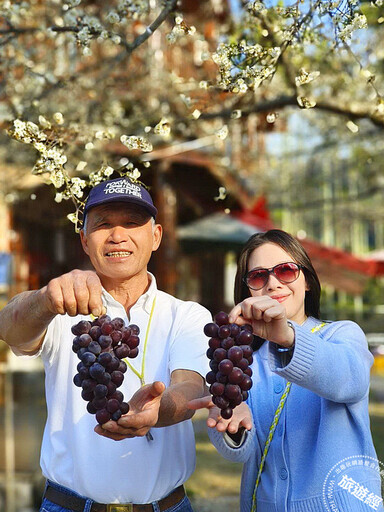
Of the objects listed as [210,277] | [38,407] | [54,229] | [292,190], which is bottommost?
[38,407]

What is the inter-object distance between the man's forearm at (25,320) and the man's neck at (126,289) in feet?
1.05

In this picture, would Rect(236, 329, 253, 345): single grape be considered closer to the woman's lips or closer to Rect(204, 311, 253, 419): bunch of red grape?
Rect(204, 311, 253, 419): bunch of red grape

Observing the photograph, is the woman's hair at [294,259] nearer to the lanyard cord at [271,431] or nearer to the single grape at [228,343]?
the lanyard cord at [271,431]

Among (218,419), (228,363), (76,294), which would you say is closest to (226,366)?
(228,363)

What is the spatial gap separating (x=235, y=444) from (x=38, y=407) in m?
8.63

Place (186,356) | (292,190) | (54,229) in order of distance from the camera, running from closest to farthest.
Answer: (186,356) → (54,229) → (292,190)

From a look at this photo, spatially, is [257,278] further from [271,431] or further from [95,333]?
[95,333]

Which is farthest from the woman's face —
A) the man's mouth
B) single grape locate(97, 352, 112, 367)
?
single grape locate(97, 352, 112, 367)

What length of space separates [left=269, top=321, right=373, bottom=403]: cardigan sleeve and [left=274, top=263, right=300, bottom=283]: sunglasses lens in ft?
0.87

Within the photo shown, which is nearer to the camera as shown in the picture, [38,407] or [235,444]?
[235,444]

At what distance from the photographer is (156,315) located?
262 cm

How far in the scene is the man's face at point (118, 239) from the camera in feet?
8.13

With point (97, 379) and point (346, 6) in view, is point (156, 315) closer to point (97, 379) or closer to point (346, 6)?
point (97, 379)

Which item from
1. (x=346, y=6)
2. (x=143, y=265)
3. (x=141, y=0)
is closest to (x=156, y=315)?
(x=143, y=265)
